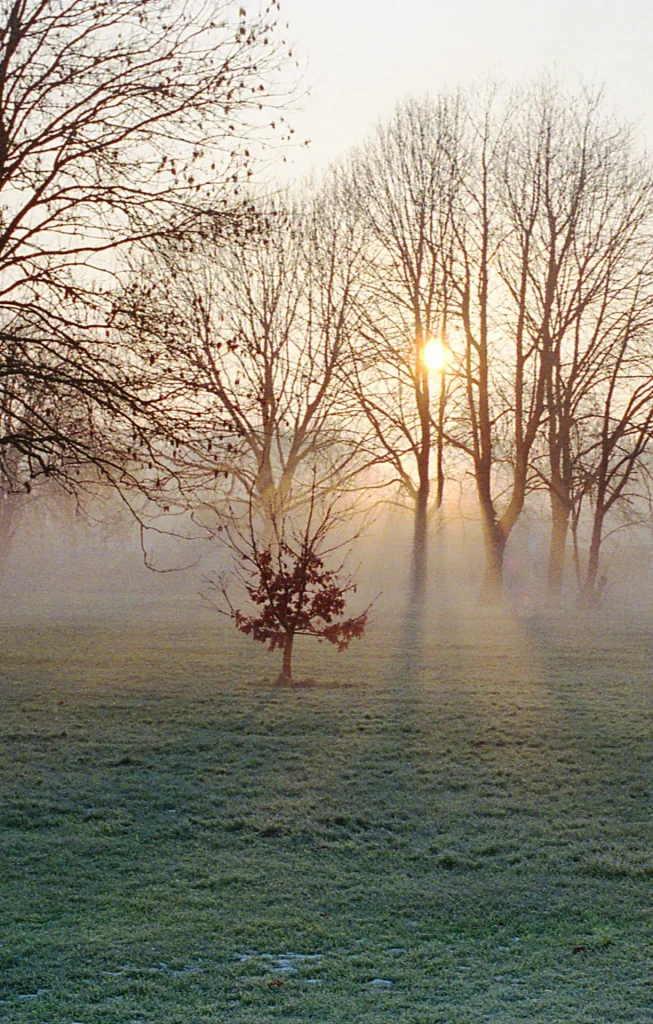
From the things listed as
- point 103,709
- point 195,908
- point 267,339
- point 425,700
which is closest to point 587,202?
point 267,339

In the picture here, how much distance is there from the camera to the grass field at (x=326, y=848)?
507 centimetres

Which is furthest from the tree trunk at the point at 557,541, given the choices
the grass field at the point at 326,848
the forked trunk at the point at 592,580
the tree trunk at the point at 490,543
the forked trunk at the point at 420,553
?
the grass field at the point at 326,848

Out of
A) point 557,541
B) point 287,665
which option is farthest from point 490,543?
point 287,665

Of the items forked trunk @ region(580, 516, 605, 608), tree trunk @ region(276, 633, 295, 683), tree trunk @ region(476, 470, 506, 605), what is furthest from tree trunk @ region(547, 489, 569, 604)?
tree trunk @ region(276, 633, 295, 683)

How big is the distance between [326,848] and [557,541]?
1013 inches

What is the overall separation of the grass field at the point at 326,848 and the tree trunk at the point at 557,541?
17387 mm

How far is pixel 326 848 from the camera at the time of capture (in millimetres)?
7477

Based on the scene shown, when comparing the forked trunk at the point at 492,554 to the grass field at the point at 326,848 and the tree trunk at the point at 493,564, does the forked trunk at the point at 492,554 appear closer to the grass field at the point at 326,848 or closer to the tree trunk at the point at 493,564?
the tree trunk at the point at 493,564

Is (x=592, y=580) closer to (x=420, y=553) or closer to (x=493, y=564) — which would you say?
(x=493, y=564)

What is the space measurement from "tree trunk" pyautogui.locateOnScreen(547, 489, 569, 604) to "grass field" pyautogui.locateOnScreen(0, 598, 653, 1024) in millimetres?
17387

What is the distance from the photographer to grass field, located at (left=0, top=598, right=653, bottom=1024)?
5066 millimetres

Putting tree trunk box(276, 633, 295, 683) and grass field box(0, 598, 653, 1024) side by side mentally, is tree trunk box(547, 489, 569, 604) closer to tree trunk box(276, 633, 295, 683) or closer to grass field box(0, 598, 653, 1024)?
grass field box(0, 598, 653, 1024)

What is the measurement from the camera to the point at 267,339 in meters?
29.0

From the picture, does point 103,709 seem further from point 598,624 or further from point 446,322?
point 446,322
